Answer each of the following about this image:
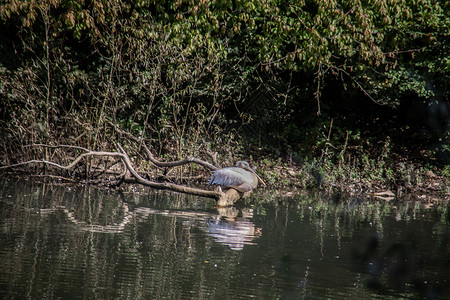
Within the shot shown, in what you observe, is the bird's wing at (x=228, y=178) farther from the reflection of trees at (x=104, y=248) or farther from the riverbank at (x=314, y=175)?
the riverbank at (x=314, y=175)

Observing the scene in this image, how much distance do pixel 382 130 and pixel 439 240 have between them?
9900 mm

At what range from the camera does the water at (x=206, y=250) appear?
4.91 metres

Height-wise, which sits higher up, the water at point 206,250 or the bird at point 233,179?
the bird at point 233,179

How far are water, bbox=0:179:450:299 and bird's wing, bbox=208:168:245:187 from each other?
502 millimetres

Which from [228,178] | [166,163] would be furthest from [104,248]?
[166,163]

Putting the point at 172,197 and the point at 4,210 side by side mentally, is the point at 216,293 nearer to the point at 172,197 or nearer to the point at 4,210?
the point at 4,210

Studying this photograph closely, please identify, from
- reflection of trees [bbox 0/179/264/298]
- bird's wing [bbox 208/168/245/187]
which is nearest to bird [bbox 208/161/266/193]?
bird's wing [bbox 208/168/245/187]

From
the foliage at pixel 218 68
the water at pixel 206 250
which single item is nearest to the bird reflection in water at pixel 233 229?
the water at pixel 206 250

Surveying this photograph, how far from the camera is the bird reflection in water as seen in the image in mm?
6895

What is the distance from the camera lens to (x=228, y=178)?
989 centimetres

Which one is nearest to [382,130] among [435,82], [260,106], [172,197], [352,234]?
[435,82]

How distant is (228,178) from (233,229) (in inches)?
87.9

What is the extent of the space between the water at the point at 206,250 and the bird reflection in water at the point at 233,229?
0.05ft

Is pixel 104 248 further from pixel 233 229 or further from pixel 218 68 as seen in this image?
pixel 218 68
